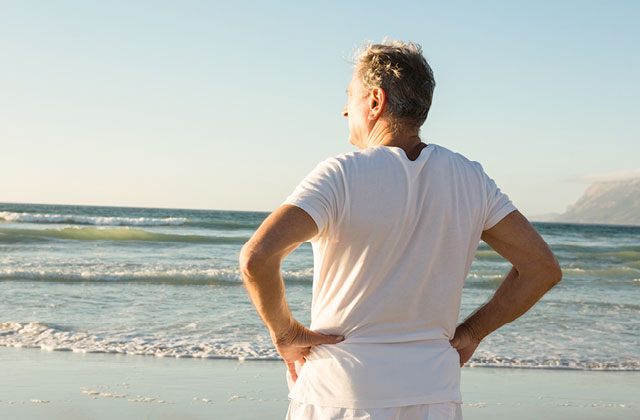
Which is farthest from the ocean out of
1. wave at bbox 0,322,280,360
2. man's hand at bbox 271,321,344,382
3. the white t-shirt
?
the white t-shirt

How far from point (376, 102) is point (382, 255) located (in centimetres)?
37

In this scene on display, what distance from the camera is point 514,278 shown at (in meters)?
1.79

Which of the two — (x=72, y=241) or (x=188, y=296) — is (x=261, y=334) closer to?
(x=188, y=296)

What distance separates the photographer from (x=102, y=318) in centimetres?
732

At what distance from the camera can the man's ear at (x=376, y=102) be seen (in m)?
1.53

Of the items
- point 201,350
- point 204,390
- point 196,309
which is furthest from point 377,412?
point 196,309

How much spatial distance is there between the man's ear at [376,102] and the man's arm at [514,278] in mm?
401

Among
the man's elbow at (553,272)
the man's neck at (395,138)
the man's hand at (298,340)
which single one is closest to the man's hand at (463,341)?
the man's elbow at (553,272)

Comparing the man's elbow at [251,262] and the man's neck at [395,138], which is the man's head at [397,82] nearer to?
the man's neck at [395,138]

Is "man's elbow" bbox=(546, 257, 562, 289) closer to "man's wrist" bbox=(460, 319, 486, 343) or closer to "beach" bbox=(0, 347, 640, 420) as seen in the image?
"man's wrist" bbox=(460, 319, 486, 343)

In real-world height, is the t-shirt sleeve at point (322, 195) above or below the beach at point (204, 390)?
above

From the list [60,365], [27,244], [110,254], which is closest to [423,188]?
[60,365]

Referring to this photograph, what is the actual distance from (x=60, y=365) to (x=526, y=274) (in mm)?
4451

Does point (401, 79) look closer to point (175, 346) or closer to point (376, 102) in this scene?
point (376, 102)
